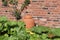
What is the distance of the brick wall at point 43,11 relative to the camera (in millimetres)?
6980

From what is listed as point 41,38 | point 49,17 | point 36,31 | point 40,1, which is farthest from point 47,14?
point 41,38

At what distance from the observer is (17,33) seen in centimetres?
372

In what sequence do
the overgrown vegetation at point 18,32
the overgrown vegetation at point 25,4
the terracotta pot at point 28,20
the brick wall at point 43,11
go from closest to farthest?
1. the overgrown vegetation at point 18,32
2. the terracotta pot at point 28,20
3. the brick wall at point 43,11
4. the overgrown vegetation at point 25,4

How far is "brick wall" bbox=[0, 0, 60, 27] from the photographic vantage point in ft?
22.9

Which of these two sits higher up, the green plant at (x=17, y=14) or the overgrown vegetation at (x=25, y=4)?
the overgrown vegetation at (x=25, y=4)

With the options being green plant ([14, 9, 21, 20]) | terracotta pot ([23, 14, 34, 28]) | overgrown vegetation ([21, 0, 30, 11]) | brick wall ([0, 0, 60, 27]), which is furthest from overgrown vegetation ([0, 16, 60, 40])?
overgrown vegetation ([21, 0, 30, 11])

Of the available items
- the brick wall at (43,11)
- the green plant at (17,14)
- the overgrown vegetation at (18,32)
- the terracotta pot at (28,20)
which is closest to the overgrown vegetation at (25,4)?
the brick wall at (43,11)

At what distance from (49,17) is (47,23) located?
219mm

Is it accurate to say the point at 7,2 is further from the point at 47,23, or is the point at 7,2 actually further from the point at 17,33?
the point at 17,33

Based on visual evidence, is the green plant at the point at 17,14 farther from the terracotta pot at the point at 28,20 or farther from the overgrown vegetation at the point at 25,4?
the terracotta pot at the point at 28,20

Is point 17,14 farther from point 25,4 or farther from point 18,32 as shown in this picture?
point 18,32

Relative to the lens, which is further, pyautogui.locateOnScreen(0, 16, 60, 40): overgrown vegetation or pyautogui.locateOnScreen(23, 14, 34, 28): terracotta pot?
pyautogui.locateOnScreen(23, 14, 34, 28): terracotta pot

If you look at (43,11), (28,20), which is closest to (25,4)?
(43,11)

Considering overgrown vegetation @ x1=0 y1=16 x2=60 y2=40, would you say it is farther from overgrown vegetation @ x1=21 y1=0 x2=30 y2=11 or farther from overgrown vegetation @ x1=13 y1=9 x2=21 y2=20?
overgrown vegetation @ x1=21 y1=0 x2=30 y2=11
